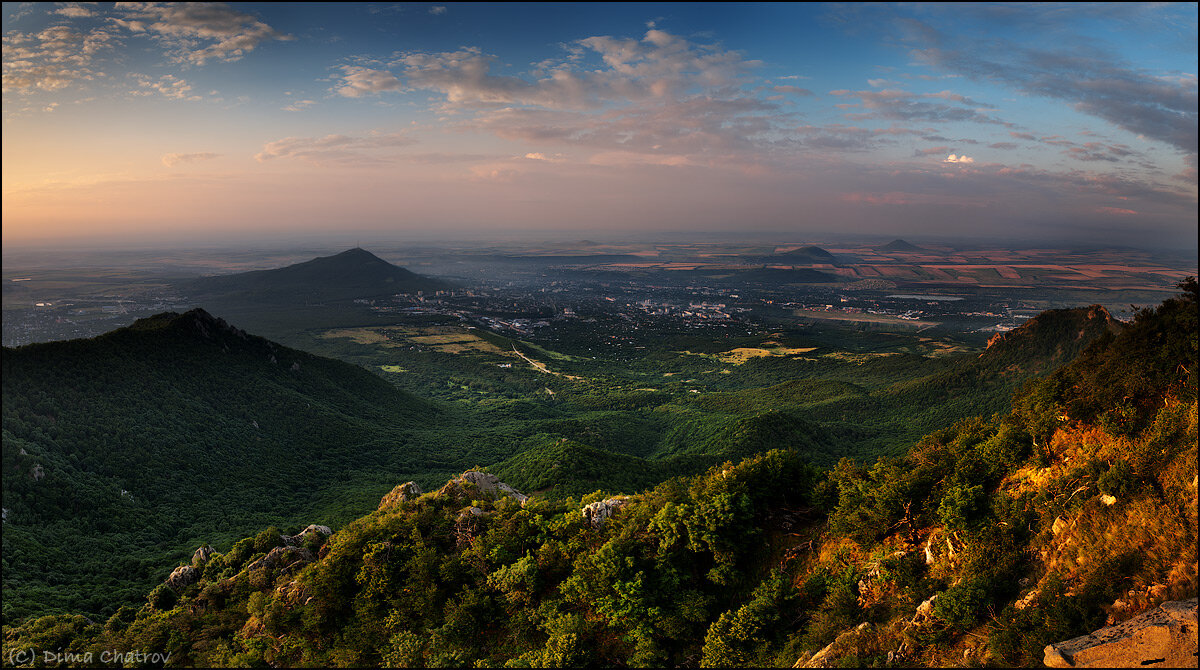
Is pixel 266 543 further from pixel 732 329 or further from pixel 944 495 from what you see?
pixel 732 329

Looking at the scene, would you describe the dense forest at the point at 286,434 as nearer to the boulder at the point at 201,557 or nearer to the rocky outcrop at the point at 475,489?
the boulder at the point at 201,557

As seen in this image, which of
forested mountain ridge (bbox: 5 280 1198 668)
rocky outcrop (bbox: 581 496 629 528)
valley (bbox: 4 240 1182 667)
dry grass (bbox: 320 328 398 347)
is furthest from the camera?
dry grass (bbox: 320 328 398 347)

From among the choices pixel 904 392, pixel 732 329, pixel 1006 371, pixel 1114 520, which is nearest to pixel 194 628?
pixel 1114 520

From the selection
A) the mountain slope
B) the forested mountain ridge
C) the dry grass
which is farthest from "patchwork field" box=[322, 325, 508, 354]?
the forested mountain ridge

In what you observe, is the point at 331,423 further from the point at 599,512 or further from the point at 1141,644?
the point at 1141,644

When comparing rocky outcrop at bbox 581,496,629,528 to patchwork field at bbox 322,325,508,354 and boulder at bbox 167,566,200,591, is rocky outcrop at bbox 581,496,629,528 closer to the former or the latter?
boulder at bbox 167,566,200,591

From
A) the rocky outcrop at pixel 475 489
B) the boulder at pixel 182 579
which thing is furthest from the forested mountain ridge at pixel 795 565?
the rocky outcrop at pixel 475 489

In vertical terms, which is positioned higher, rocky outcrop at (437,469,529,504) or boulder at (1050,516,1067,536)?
boulder at (1050,516,1067,536)

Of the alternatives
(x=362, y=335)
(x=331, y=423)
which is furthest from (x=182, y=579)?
(x=362, y=335)
